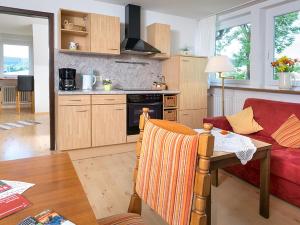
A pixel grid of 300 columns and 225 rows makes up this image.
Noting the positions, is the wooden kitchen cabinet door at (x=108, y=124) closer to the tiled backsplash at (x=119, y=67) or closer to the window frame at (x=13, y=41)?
the tiled backsplash at (x=119, y=67)

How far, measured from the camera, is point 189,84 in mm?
4188

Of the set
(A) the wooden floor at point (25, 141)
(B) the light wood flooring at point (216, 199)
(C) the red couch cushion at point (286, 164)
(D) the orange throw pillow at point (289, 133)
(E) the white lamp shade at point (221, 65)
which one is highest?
(E) the white lamp shade at point (221, 65)

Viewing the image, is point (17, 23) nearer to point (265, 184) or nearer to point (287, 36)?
point (287, 36)

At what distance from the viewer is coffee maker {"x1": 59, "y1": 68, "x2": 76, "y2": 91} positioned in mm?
3553

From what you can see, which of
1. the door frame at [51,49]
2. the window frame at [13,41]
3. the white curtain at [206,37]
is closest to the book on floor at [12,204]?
the door frame at [51,49]

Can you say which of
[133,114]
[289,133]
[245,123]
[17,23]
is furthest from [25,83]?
[289,133]

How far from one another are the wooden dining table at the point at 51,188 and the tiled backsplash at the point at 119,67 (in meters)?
2.83

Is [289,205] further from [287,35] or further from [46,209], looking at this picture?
[287,35]

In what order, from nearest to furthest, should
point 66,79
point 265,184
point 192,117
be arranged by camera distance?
1. point 265,184
2. point 66,79
3. point 192,117

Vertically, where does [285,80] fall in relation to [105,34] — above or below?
below

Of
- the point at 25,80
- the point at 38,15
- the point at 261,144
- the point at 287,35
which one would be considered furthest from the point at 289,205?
the point at 25,80

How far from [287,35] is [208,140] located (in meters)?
3.32

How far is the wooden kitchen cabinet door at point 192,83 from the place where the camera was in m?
4.11

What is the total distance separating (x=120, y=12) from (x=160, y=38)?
0.79 metres
